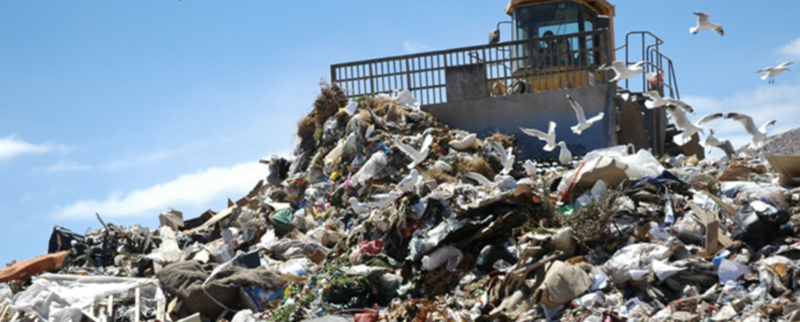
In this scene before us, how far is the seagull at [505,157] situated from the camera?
9.49 m

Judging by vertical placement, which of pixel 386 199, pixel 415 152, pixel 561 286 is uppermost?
pixel 415 152

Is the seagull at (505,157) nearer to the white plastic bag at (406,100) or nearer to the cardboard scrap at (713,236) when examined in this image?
the white plastic bag at (406,100)

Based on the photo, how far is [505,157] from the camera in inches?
384

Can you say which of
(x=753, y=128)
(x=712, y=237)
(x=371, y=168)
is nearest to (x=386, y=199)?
(x=371, y=168)

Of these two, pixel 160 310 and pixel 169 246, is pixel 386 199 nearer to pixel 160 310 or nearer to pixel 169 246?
pixel 160 310

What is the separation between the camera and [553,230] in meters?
6.60

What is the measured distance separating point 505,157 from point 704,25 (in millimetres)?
2814

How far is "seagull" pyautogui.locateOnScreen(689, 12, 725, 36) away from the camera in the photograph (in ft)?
29.4

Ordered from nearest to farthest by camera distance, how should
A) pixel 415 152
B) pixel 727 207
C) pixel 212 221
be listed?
pixel 727 207 → pixel 415 152 → pixel 212 221

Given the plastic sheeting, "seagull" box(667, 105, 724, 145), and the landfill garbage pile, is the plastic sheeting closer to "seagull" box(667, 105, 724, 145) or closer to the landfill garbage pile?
the landfill garbage pile

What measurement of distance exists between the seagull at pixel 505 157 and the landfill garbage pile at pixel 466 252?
0.03 metres

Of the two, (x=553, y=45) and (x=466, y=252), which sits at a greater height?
(x=553, y=45)

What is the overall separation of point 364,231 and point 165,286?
2.24 metres

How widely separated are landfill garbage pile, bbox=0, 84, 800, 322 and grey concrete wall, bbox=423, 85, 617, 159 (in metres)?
0.78
